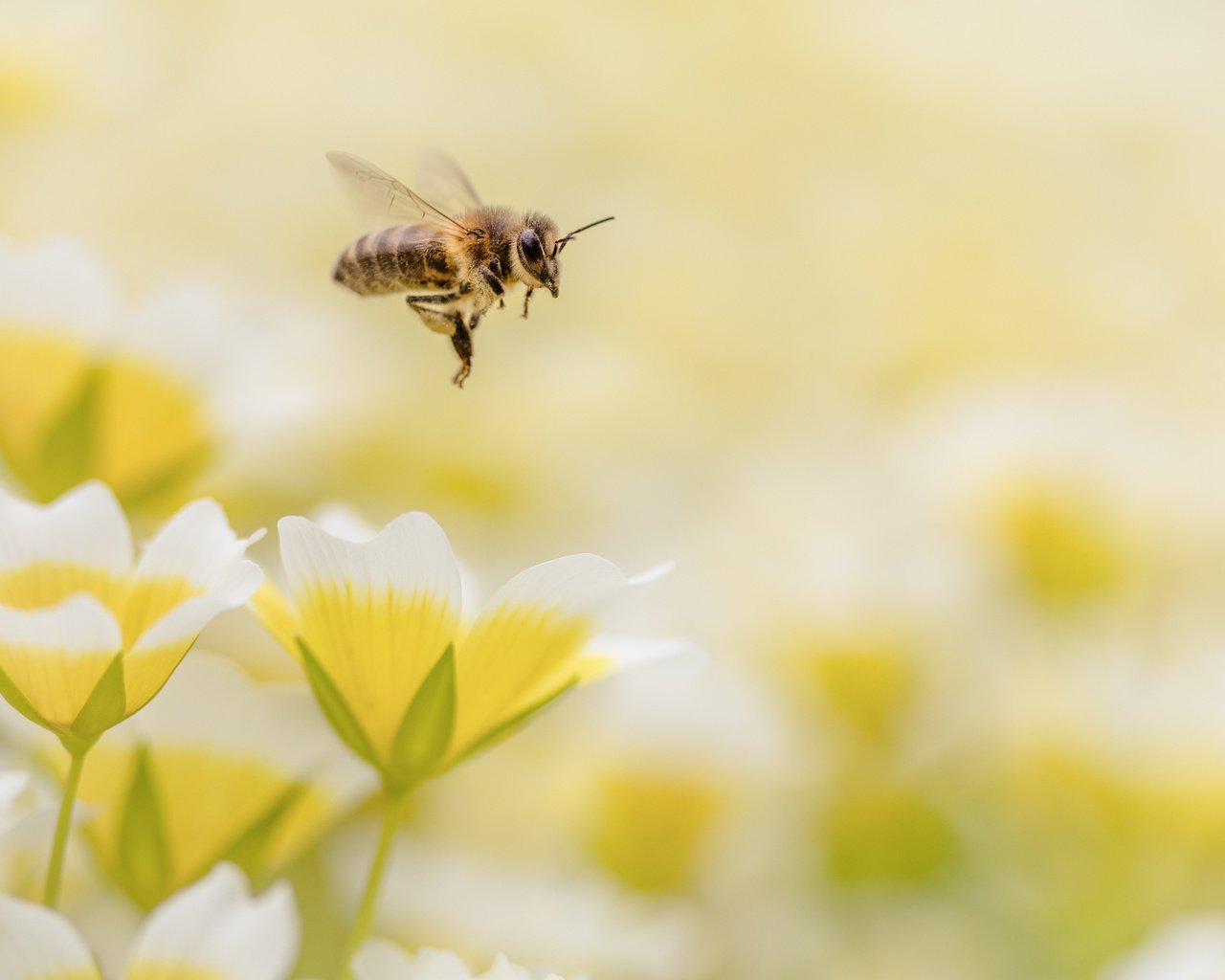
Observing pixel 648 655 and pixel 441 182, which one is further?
pixel 441 182

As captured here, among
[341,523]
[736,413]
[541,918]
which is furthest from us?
[736,413]

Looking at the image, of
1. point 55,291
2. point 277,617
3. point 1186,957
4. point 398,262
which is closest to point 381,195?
point 398,262

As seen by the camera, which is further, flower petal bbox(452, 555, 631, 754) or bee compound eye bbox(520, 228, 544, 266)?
bee compound eye bbox(520, 228, 544, 266)

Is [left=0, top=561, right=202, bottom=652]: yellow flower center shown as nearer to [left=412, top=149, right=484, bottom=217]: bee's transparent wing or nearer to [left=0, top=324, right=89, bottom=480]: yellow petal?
[left=0, top=324, right=89, bottom=480]: yellow petal

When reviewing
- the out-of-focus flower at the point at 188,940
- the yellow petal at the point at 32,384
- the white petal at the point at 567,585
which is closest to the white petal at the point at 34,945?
the out-of-focus flower at the point at 188,940

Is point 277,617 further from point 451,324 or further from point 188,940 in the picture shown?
point 451,324

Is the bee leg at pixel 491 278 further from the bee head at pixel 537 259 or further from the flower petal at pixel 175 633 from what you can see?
the flower petal at pixel 175 633

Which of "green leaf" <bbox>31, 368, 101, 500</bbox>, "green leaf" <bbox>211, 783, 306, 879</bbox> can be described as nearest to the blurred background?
"green leaf" <bbox>31, 368, 101, 500</bbox>
